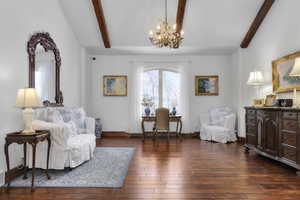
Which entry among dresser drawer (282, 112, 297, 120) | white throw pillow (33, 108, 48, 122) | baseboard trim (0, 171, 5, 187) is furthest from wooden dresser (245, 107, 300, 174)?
baseboard trim (0, 171, 5, 187)

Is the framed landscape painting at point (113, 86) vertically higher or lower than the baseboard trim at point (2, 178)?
higher

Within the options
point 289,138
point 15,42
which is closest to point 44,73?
point 15,42

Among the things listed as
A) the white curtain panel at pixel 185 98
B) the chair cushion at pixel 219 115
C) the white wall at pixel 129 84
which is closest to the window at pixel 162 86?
the white curtain panel at pixel 185 98

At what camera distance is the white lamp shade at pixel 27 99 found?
2.95 metres

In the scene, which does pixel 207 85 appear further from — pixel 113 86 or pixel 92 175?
pixel 92 175

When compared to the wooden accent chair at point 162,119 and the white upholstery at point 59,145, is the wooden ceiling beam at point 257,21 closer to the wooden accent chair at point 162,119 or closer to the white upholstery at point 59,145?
the wooden accent chair at point 162,119

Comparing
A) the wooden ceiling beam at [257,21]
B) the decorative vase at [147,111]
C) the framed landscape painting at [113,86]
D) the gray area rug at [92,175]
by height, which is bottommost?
the gray area rug at [92,175]

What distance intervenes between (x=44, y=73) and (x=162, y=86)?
3954 mm

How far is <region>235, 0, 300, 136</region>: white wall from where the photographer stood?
439 cm

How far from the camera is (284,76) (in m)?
4.62

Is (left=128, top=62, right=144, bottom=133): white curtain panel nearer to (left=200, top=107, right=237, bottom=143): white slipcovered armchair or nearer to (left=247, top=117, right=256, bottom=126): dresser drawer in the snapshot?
(left=200, top=107, right=237, bottom=143): white slipcovered armchair

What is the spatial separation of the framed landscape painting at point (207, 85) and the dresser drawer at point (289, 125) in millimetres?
3630

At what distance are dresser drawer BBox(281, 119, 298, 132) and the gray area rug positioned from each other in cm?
265

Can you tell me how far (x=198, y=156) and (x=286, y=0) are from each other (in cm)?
358
